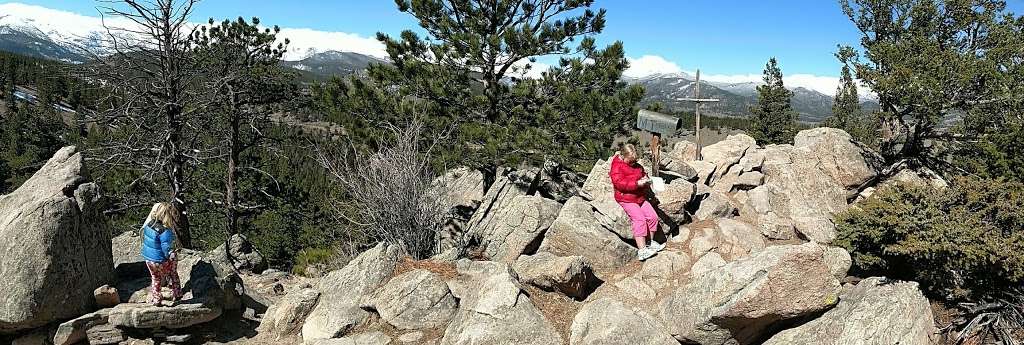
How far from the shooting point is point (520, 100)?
1185 cm

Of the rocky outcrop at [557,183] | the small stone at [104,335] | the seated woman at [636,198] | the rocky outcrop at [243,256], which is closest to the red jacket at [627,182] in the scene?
the seated woman at [636,198]

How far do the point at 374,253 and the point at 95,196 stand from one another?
14.1ft

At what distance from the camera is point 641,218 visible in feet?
27.2

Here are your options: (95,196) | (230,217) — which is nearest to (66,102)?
(230,217)

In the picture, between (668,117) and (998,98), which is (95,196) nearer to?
(668,117)

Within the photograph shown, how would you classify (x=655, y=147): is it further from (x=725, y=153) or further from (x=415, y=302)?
(x=415, y=302)

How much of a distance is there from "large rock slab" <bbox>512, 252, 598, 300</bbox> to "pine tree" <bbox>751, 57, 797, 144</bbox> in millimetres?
35676

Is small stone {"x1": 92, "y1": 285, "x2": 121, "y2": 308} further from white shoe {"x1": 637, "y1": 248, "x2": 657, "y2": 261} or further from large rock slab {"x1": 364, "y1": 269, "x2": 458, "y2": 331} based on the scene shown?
white shoe {"x1": 637, "y1": 248, "x2": 657, "y2": 261}

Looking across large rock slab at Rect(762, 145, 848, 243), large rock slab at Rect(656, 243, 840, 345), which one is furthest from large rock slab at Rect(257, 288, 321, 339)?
large rock slab at Rect(762, 145, 848, 243)

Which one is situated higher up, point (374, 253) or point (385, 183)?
point (385, 183)

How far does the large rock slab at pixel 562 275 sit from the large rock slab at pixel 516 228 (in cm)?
101

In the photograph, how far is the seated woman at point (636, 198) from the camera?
8.31 metres

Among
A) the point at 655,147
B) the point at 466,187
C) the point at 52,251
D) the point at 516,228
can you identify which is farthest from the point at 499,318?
the point at 466,187

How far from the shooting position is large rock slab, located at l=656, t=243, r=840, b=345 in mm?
5926
